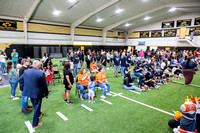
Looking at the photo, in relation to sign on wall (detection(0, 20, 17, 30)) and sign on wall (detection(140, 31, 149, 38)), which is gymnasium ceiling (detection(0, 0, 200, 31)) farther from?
sign on wall (detection(140, 31, 149, 38))

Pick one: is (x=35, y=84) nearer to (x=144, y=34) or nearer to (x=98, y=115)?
(x=98, y=115)

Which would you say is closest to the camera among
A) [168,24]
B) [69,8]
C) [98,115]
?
[98,115]

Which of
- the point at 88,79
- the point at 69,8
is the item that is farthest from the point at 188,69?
the point at 69,8

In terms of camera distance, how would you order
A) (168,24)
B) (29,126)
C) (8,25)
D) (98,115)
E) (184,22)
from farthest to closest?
(168,24) → (184,22) → (8,25) → (98,115) → (29,126)

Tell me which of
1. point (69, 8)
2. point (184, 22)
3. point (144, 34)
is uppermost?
point (184, 22)

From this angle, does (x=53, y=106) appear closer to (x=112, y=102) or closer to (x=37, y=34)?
(x=112, y=102)

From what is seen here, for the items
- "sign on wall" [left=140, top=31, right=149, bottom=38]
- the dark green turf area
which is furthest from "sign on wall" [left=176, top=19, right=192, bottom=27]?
the dark green turf area

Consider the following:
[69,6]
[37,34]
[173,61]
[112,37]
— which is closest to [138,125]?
[173,61]

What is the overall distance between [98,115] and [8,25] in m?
19.1

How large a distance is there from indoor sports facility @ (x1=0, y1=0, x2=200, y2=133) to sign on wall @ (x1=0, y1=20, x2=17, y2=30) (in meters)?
0.11

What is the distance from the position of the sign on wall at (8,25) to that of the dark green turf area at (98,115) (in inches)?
576

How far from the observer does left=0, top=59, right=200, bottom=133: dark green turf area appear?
3.89m

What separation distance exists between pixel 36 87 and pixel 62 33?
2111cm

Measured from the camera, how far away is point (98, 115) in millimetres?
4641
